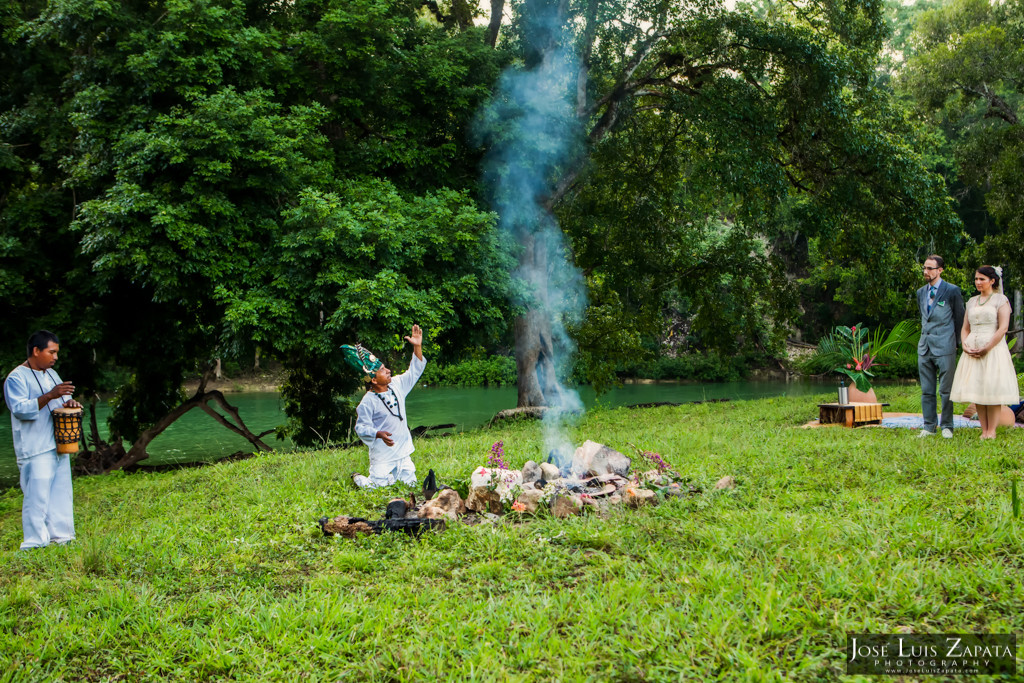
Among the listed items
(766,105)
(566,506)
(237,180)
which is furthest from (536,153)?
(566,506)

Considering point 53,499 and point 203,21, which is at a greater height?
point 203,21

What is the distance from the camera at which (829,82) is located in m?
11.8

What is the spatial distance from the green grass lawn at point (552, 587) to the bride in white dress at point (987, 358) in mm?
1280

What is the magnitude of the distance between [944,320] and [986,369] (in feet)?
2.06

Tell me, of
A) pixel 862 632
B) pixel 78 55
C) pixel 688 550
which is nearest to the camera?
pixel 862 632

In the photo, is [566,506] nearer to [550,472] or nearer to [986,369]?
[550,472]

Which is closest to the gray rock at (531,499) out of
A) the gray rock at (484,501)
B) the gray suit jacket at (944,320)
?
the gray rock at (484,501)

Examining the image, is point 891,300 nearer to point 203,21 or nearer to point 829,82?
point 829,82

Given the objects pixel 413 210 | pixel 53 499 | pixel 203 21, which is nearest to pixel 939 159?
pixel 413 210

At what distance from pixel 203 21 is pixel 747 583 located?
9838mm

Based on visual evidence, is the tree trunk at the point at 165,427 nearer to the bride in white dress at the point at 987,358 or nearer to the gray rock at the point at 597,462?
the gray rock at the point at 597,462

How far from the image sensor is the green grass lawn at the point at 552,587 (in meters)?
3.14

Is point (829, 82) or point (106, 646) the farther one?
point (829, 82)

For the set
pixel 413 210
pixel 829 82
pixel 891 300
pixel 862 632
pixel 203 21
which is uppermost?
pixel 203 21
